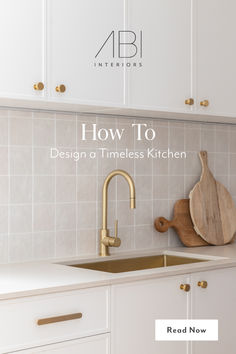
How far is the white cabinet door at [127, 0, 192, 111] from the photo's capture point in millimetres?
2588

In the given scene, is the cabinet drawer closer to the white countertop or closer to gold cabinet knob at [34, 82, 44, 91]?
the white countertop

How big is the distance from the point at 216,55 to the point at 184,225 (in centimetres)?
89

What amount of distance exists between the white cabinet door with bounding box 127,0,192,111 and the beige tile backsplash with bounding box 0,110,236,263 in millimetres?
336

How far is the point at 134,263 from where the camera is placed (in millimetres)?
2904

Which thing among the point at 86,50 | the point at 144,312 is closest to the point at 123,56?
the point at 86,50

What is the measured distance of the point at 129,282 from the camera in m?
2.27

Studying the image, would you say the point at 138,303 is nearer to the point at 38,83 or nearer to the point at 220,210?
the point at 38,83

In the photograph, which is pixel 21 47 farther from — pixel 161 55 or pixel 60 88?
pixel 161 55

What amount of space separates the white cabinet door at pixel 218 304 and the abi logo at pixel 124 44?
3.20 feet

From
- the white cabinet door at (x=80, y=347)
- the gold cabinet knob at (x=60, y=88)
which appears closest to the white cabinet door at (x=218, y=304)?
the white cabinet door at (x=80, y=347)

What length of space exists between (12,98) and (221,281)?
47.4 inches

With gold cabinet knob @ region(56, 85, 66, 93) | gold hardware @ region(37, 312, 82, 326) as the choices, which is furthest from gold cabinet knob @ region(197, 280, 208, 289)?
gold cabinet knob @ region(56, 85, 66, 93)

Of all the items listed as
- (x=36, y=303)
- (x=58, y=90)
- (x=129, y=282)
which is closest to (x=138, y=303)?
(x=129, y=282)

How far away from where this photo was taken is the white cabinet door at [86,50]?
2322 millimetres
